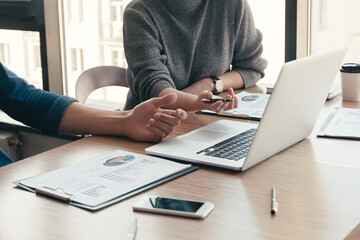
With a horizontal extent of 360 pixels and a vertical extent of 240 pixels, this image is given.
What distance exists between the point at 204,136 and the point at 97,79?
0.97 metres

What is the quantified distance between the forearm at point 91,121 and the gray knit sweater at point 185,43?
30 centimetres

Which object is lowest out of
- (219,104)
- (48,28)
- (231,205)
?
(231,205)

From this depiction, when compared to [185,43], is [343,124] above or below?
below

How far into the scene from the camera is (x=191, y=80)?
75.5 inches

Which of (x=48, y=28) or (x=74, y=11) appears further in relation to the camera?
(x=74, y=11)

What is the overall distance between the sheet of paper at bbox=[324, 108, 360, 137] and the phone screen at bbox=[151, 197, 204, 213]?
0.56m

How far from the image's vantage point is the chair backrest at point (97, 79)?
2.03 meters

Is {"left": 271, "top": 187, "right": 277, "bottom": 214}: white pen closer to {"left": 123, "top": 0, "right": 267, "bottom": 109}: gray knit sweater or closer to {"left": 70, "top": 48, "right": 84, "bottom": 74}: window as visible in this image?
{"left": 123, "top": 0, "right": 267, "bottom": 109}: gray knit sweater

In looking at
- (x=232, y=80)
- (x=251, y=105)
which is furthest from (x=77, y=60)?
(x=251, y=105)

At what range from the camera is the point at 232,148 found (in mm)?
1151

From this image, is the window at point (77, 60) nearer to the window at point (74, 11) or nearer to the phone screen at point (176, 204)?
the window at point (74, 11)

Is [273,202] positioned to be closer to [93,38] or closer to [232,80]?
[232,80]

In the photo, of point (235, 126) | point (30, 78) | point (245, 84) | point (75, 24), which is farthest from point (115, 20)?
point (235, 126)

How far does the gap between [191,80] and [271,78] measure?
61 centimetres
